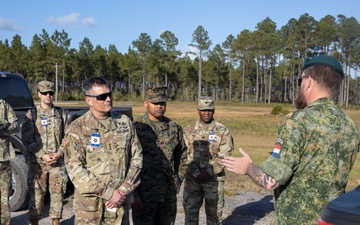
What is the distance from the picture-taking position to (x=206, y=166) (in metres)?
4.96

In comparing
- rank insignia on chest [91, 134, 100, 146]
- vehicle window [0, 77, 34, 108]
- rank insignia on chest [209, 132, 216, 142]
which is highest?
vehicle window [0, 77, 34, 108]

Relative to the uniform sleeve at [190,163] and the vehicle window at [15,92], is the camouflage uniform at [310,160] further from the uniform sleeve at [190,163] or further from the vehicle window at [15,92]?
the vehicle window at [15,92]

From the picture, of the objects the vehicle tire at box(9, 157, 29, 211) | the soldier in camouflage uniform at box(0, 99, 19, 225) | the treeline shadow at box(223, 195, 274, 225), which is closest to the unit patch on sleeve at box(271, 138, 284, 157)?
the soldier in camouflage uniform at box(0, 99, 19, 225)

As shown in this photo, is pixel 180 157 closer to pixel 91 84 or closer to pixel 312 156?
pixel 91 84

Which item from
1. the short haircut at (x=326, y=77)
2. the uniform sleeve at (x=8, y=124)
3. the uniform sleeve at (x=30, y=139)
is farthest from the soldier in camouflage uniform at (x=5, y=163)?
the short haircut at (x=326, y=77)

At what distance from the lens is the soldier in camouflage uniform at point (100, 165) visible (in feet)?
11.1

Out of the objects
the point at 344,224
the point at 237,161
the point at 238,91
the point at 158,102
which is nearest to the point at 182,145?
the point at 158,102

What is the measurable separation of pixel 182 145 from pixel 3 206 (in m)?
2.24

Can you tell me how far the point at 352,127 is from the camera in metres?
2.50

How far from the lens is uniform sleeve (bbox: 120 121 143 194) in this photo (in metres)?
3.48

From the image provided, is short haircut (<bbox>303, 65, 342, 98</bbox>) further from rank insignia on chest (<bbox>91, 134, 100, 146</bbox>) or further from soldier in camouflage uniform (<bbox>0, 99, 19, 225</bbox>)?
soldier in camouflage uniform (<bbox>0, 99, 19, 225</bbox>)

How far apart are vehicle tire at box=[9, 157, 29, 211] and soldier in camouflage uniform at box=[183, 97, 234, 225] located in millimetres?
2520

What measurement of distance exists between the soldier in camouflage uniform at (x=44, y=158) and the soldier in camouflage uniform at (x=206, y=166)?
5.42ft

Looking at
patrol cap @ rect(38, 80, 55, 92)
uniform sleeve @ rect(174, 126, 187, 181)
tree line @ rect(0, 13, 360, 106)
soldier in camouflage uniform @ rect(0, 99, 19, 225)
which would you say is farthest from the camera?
tree line @ rect(0, 13, 360, 106)
